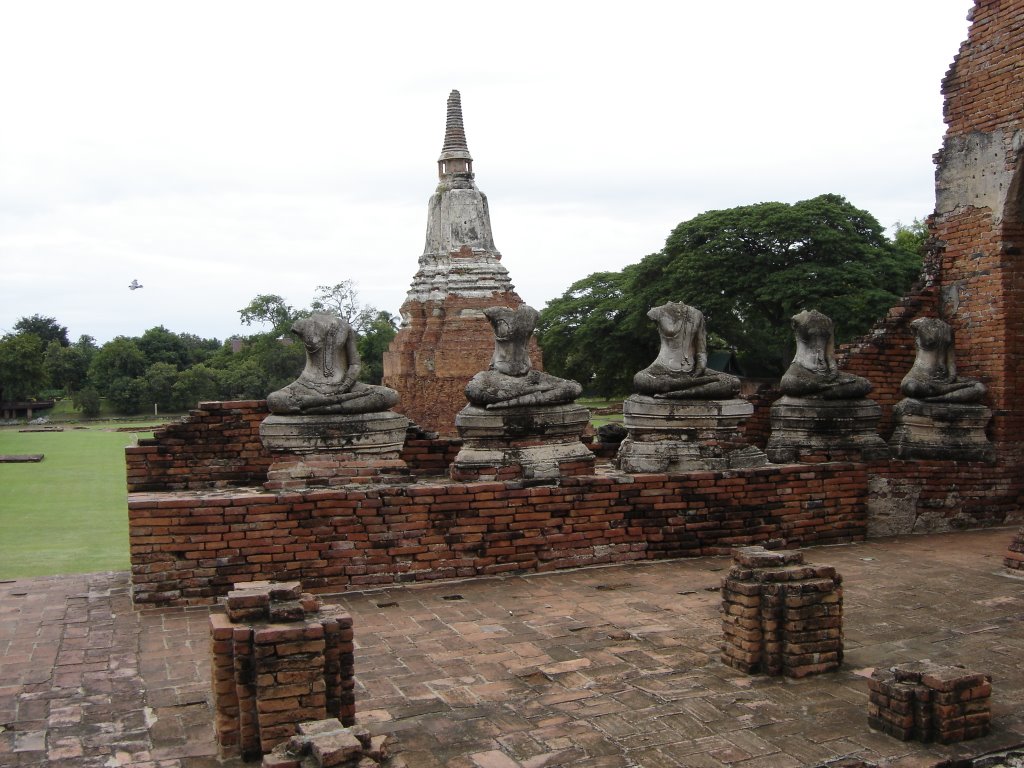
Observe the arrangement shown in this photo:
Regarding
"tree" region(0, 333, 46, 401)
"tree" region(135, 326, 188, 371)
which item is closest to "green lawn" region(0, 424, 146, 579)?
"tree" region(0, 333, 46, 401)

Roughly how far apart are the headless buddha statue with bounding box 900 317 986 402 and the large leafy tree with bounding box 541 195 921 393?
16.1 metres

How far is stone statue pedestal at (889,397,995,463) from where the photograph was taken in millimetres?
9867

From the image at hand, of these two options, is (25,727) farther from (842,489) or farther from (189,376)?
(189,376)

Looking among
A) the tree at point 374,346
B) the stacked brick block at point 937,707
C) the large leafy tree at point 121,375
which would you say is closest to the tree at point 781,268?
the tree at point 374,346

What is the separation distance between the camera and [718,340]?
31.8 meters

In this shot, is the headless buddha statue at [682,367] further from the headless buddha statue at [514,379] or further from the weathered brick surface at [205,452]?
the weathered brick surface at [205,452]

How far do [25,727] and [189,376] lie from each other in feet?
111

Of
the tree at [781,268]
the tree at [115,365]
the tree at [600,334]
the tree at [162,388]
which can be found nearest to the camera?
the tree at [781,268]

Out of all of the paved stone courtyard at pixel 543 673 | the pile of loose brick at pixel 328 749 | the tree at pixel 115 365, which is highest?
the tree at pixel 115 365

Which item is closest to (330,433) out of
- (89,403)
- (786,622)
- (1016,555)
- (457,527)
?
(457,527)

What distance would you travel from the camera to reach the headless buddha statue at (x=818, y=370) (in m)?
9.38

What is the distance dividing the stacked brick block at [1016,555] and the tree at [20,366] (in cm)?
3851

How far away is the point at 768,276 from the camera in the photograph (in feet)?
90.3

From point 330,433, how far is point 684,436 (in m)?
2.93
